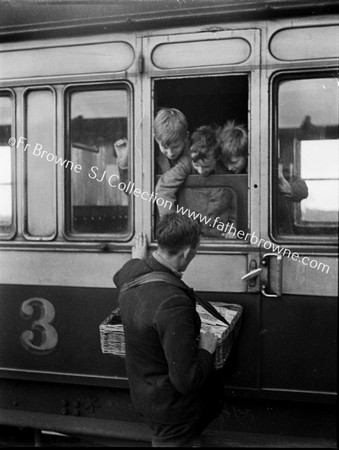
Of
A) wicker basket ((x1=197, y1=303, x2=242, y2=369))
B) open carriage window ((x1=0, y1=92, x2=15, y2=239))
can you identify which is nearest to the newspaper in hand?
wicker basket ((x1=197, y1=303, x2=242, y2=369))

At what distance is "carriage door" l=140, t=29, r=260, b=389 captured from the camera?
319 centimetres

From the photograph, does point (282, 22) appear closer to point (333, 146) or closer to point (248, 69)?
point (248, 69)

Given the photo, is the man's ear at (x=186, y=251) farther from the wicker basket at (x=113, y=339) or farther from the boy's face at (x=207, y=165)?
the boy's face at (x=207, y=165)

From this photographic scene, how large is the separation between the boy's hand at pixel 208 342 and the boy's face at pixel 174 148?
128cm

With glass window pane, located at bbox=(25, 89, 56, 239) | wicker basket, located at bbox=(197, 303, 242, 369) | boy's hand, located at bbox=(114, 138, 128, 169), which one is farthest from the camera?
glass window pane, located at bbox=(25, 89, 56, 239)

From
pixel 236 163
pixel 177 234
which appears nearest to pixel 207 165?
pixel 236 163

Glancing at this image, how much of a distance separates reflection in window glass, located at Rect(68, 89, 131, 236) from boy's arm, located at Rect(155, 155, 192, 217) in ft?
0.72

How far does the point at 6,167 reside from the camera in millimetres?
3645

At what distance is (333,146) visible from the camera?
10.2 ft

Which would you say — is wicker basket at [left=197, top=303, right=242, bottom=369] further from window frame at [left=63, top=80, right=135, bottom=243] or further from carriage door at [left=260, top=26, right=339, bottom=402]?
window frame at [left=63, top=80, right=135, bottom=243]

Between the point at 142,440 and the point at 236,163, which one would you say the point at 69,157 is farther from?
the point at 142,440

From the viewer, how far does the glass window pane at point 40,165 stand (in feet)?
11.6

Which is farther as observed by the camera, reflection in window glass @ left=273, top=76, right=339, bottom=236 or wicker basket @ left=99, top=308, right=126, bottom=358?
reflection in window glass @ left=273, top=76, right=339, bottom=236

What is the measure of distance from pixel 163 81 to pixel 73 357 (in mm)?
1859
